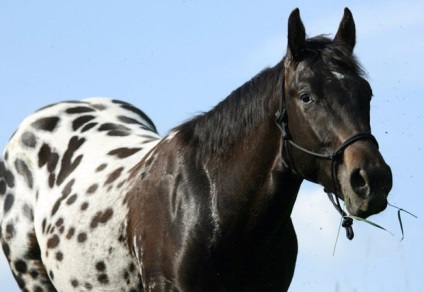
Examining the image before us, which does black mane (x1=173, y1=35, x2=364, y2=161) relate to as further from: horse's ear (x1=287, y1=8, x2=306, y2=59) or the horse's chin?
the horse's chin

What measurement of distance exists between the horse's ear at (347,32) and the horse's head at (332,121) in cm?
10

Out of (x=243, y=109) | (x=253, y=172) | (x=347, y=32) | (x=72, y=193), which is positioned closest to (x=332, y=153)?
(x=253, y=172)

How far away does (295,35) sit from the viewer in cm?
703

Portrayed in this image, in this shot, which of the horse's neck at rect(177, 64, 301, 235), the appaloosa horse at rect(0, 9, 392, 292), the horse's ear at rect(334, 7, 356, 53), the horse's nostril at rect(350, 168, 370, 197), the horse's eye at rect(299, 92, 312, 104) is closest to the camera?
the horse's nostril at rect(350, 168, 370, 197)

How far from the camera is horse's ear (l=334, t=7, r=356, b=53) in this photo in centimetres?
727

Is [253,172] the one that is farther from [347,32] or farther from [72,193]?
[72,193]

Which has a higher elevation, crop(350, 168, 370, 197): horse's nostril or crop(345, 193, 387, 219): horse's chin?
crop(350, 168, 370, 197): horse's nostril

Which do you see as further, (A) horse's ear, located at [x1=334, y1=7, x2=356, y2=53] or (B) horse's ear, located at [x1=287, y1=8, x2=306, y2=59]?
(A) horse's ear, located at [x1=334, y1=7, x2=356, y2=53]

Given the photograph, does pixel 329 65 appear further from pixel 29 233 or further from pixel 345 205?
pixel 29 233

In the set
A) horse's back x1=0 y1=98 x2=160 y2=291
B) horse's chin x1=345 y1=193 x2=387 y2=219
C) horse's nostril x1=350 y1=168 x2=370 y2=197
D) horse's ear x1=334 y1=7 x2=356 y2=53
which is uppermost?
horse's ear x1=334 y1=7 x2=356 y2=53

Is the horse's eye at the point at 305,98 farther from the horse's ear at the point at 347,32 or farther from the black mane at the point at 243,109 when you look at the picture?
the horse's ear at the point at 347,32

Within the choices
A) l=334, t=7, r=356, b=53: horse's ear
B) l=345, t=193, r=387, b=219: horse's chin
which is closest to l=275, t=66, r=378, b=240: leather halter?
l=345, t=193, r=387, b=219: horse's chin

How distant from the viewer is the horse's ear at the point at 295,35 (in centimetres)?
700

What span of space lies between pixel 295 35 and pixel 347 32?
1.47 ft
